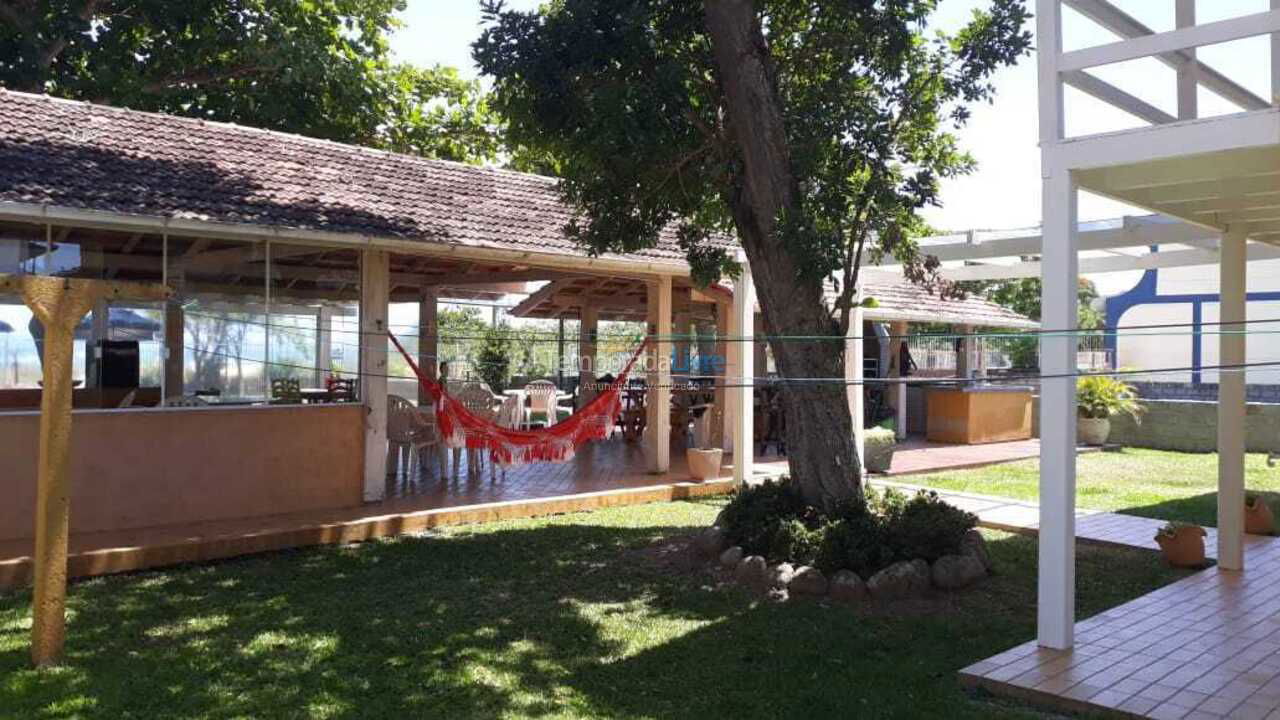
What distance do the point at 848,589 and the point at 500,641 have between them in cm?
223

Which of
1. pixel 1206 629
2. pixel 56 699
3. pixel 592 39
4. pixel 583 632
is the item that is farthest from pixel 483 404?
pixel 1206 629

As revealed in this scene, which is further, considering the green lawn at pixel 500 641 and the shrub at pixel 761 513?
the shrub at pixel 761 513

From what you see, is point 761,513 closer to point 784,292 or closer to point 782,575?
point 782,575

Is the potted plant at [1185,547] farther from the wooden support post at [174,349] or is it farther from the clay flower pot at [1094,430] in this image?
the clay flower pot at [1094,430]

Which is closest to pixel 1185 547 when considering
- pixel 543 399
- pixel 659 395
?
pixel 659 395

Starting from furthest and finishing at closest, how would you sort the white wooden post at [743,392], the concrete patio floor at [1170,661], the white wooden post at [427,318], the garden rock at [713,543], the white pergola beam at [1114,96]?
1. the white wooden post at [427,318]
2. the white wooden post at [743,392]
3. the garden rock at [713,543]
4. the white pergola beam at [1114,96]
5. the concrete patio floor at [1170,661]

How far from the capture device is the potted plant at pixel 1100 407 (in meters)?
15.7

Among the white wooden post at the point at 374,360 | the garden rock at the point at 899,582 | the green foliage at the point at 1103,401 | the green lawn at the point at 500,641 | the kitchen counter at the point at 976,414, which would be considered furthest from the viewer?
the kitchen counter at the point at 976,414

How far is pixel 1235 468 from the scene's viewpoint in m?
6.77

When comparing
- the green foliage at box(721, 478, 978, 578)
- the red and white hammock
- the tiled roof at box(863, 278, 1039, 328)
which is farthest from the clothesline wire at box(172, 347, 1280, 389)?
the tiled roof at box(863, 278, 1039, 328)

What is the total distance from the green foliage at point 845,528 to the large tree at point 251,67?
1116 centimetres

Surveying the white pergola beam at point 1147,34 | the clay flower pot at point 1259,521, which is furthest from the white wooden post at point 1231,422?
the clay flower pot at point 1259,521

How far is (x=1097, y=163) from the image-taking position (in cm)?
484

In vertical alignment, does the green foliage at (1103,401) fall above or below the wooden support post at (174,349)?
below
